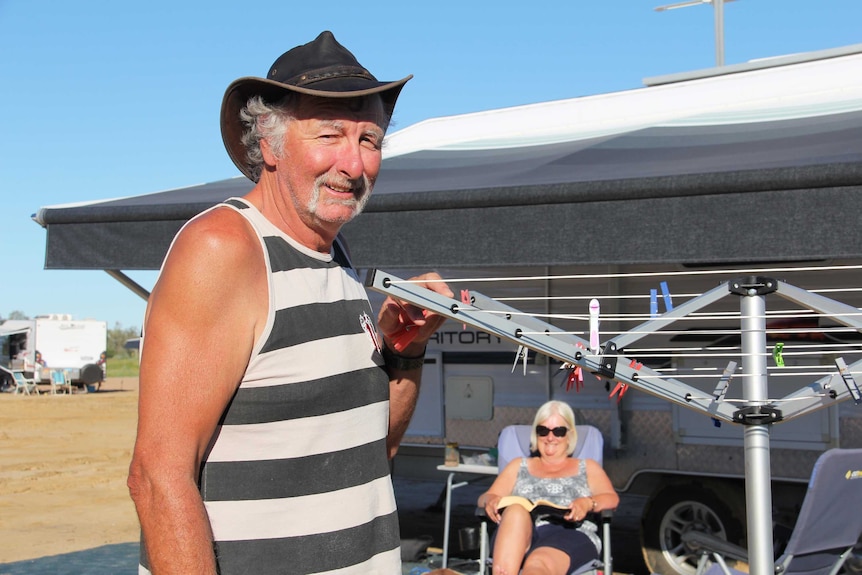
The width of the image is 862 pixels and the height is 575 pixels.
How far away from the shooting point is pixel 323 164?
172 centimetres

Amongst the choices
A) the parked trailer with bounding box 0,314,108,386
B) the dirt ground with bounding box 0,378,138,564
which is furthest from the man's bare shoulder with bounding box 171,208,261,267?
the parked trailer with bounding box 0,314,108,386

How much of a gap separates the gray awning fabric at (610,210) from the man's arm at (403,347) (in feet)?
5.53

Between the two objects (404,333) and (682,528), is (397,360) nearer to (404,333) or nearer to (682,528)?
(404,333)

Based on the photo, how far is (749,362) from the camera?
2088mm

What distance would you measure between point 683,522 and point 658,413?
645 millimetres

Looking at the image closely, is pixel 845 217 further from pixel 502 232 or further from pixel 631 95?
pixel 631 95

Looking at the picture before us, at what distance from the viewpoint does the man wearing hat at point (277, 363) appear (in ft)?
4.79

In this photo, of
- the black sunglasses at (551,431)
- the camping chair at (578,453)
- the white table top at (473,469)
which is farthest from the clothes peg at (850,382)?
the white table top at (473,469)

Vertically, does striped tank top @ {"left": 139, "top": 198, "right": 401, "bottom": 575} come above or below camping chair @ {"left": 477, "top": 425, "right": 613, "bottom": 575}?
above

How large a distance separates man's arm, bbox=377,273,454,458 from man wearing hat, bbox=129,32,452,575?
2cm

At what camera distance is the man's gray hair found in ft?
5.77

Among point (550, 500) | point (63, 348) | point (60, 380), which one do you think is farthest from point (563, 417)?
point (63, 348)

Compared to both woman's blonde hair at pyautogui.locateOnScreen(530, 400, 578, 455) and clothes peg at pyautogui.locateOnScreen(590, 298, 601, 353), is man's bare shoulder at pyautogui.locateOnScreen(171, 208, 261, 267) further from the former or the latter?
woman's blonde hair at pyautogui.locateOnScreen(530, 400, 578, 455)

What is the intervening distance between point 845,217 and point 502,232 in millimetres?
1276
